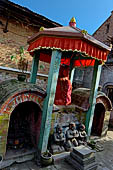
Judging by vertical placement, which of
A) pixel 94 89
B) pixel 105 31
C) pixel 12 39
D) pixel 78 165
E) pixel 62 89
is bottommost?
pixel 78 165

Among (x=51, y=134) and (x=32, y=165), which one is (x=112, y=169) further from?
(x=32, y=165)

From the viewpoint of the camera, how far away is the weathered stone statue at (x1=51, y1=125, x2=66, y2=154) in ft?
16.0

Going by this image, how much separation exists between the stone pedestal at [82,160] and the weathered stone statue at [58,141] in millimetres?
490

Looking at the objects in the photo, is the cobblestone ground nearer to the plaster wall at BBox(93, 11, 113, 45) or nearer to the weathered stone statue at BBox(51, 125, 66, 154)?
the weathered stone statue at BBox(51, 125, 66, 154)

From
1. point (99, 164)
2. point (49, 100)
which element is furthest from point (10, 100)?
point (99, 164)

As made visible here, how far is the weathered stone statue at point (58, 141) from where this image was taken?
4.88 m

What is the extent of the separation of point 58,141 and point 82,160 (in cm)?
115

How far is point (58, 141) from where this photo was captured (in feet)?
16.2

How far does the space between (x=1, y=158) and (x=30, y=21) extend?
27.6 ft

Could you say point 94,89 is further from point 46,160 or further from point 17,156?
point 17,156

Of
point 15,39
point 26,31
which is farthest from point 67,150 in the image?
point 26,31

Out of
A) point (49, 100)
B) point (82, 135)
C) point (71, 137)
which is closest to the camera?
point (49, 100)

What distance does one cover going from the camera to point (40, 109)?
4762mm

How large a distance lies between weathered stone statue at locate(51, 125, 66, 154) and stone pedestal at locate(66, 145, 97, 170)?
49 cm
